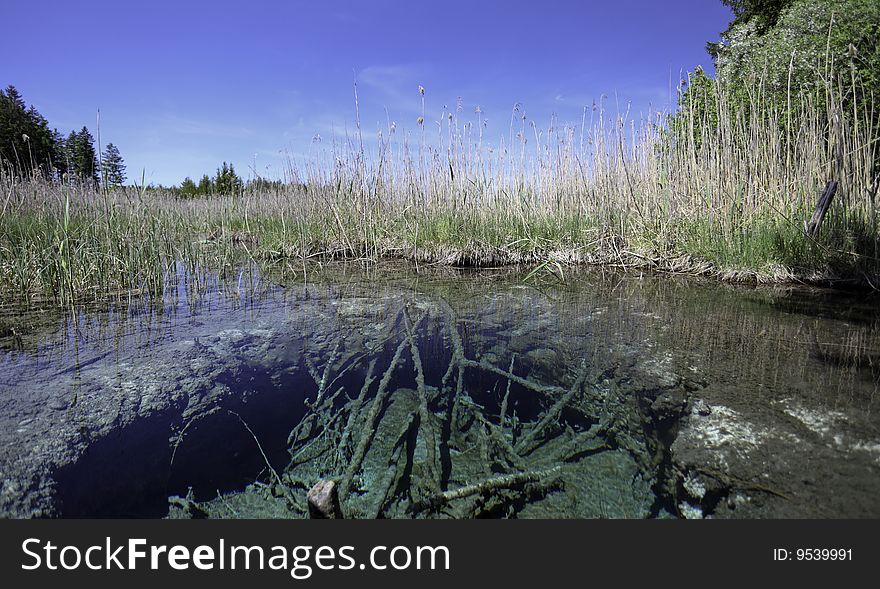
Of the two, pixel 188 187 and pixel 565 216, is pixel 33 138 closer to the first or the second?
pixel 188 187

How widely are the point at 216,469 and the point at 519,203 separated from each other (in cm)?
363

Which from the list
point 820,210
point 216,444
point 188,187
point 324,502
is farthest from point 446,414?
point 188,187

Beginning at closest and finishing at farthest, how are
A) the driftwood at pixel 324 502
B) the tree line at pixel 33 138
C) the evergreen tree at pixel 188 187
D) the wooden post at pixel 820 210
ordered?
the driftwood at pixel 324 502 < the wooden post at pixel 820 210 < the tree line at pixel 33 138 < the evergreen tree at pixel 188 187

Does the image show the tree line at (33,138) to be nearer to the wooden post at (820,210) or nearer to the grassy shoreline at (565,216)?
the grassy shoreline at (565,216)

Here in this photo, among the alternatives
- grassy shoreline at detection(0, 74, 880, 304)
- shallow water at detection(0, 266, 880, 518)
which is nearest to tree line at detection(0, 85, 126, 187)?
grassy shoreline at detection(0, 74, 880, 304)

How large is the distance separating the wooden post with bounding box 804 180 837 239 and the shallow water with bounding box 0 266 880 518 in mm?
862

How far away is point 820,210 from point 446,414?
271 centimetres

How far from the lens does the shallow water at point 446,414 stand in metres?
0.74

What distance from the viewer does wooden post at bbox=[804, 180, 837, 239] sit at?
7.97 feet

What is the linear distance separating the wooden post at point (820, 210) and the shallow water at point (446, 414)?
86 centimetres

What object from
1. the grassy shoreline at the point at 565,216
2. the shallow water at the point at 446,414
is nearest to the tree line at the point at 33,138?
the grassy shoreline at the point at 565,216

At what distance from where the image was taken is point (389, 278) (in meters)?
3.16

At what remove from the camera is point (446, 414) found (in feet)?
3.40
